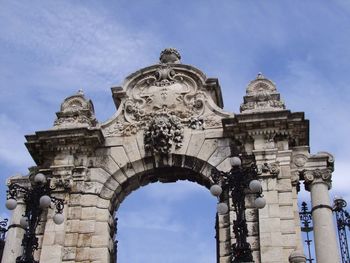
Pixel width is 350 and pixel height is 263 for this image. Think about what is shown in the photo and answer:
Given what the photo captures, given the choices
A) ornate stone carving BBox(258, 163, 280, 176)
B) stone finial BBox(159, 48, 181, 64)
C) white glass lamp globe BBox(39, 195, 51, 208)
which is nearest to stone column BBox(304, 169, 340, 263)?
ornate stone carving BBox(258, 163, 280, 176)

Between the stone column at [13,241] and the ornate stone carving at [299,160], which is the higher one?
the ornate stone carving at [299,160]

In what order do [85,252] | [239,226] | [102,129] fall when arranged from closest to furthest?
1. [239,226]
2. [85,252]
3. [102,129]

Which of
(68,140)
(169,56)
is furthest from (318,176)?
(68,140)

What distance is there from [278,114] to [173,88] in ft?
9.74

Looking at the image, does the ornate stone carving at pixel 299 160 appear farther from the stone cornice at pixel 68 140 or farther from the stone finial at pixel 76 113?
the stone finial at pixel 76 113

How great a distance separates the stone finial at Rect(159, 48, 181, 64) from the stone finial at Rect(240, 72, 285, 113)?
7.92ft

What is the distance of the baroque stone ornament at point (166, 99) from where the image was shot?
49.3 feet

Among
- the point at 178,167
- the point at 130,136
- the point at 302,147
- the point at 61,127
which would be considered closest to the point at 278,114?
the point at 302,147

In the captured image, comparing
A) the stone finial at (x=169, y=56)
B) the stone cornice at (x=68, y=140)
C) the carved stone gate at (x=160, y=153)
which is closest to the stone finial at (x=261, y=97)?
the carved stone gate at (x=160, y=153)

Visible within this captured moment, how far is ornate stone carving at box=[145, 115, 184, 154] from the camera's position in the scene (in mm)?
14539

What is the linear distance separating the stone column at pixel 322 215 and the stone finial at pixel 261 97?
181 cm

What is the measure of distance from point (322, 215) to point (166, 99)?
15.7ft

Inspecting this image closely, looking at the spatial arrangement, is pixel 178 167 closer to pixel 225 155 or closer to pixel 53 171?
pixel 225 155

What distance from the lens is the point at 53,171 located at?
14.4 meters
